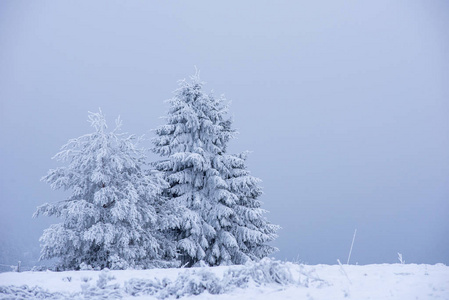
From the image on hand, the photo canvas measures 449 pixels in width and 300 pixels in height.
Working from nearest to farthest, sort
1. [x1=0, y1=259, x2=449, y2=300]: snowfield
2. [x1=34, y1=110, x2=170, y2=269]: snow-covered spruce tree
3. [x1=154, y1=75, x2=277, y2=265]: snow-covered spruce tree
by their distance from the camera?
[x1=0, y1=259, x2=449, y2=300]: snowfield
[x1=34, y1=110, x2=170, y2=269]: snow-covered spruce tree
[x1=154, y1=75, x2=277, y2=265]: snow-covered spruce tree

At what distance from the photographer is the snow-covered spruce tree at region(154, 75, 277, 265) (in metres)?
16.3

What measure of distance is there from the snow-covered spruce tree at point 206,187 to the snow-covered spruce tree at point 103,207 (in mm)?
1618

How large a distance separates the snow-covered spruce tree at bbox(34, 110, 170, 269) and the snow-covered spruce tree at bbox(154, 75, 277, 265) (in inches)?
63.7

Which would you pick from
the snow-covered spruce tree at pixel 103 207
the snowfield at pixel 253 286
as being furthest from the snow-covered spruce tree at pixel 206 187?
the snowfield at pixel 253 286

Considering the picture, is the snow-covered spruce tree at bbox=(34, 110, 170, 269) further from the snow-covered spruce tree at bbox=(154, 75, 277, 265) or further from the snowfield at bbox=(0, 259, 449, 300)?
the snowfield at bbox=(0, 259, 449, 300)

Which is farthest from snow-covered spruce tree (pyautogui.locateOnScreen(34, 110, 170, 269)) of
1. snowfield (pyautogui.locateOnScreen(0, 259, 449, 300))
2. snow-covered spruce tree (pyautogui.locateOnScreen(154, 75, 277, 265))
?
snowfield (pyautogui.locateOnScreen(0, 259, 449, 300))

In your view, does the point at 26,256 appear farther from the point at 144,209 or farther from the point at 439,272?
the point at 439,272

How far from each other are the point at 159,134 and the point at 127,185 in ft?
15.7

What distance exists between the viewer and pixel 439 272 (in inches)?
300

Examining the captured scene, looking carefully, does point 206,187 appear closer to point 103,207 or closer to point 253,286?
point 103,207

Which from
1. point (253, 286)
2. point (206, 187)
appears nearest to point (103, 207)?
point (206, 187)

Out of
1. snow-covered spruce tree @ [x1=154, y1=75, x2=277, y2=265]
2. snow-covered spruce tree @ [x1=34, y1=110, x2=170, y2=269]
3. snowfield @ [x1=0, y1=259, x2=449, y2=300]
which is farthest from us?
snow-covered spruce tree @ [x1=154, y1=75, x2=277, y2=265]

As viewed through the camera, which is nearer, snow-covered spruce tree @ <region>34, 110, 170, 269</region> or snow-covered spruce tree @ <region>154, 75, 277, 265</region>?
snow-covered spruce tree @ <region>34, 110, 170, 269</region>

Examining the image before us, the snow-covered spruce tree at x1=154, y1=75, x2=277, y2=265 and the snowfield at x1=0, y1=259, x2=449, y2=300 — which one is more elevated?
the snow-covered spruce tree at x1=154, y1=75, x2=277, y2=265
